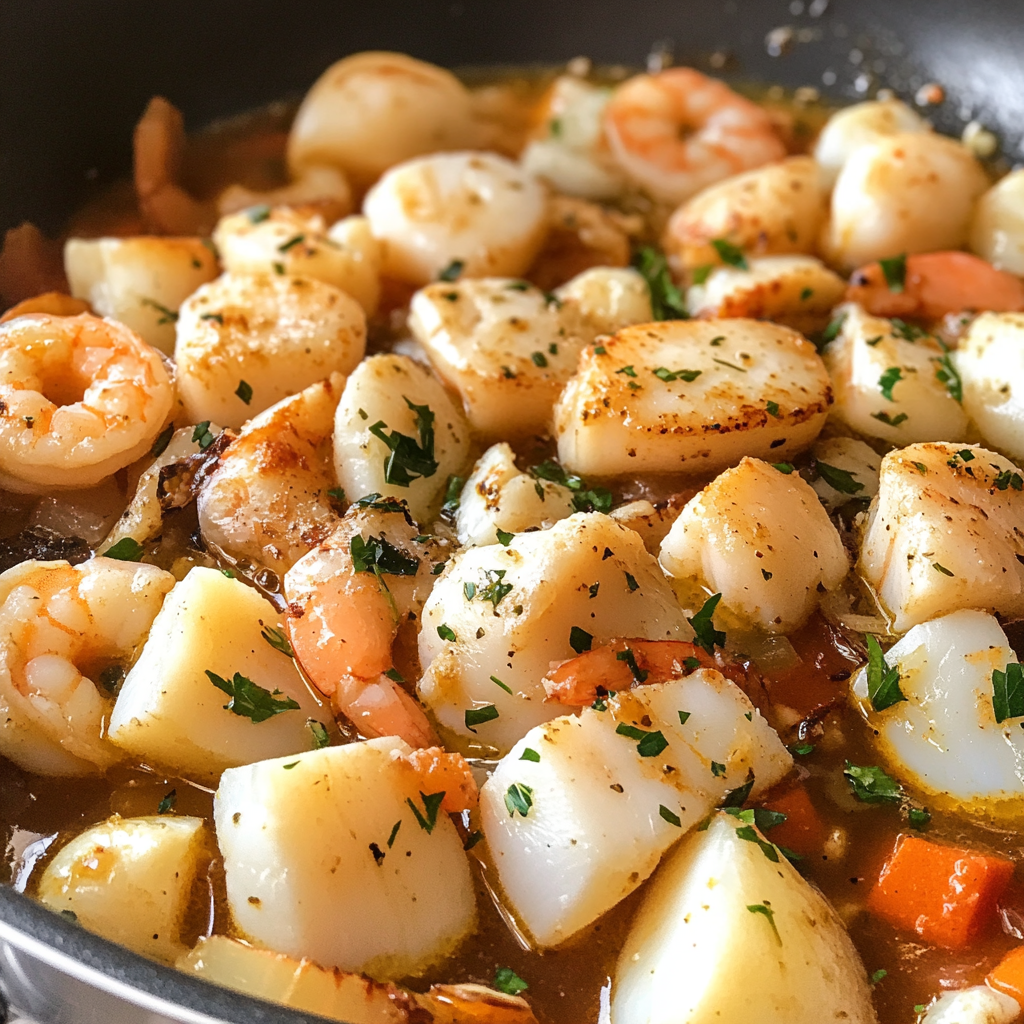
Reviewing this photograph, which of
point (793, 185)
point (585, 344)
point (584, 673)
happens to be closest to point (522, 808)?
point (584, 673)

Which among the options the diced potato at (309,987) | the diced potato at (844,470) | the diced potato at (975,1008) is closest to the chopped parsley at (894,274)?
the diced potato at (844,470)

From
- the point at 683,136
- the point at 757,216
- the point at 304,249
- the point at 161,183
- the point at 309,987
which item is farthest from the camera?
the point at 683,136

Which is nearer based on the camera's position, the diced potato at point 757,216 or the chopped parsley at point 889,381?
the chopped parsley at point 889,381

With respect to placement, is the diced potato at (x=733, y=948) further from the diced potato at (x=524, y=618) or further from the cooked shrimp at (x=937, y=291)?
the cooked shrimp at (x=937, y=291)

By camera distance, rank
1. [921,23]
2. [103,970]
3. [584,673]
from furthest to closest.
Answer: [921,23] → [584,673] → [103,970]

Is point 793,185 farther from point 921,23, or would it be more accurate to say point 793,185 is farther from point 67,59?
point 67,59

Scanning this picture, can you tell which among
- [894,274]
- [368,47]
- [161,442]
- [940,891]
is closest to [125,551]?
[161,442]

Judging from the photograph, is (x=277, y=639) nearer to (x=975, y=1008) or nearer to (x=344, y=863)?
(x=344, y=863)
